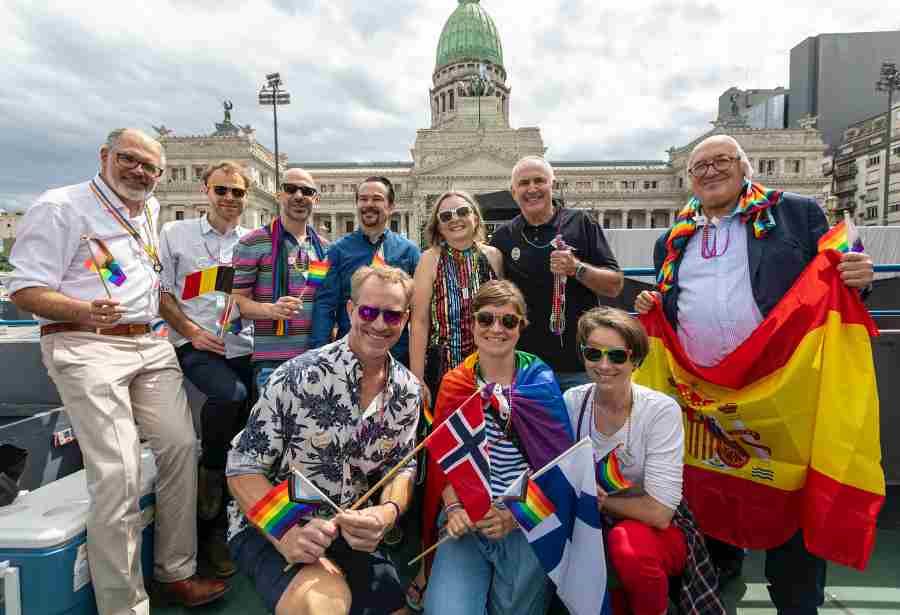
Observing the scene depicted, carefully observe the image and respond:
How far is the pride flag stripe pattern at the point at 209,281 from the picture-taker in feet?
10.7

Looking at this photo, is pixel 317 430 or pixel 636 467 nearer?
pixel 317 430

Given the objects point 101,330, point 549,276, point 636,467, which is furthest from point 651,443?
point 101,330

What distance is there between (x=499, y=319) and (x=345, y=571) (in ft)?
4.19

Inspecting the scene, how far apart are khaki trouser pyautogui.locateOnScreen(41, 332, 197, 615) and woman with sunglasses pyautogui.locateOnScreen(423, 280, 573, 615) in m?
1.38

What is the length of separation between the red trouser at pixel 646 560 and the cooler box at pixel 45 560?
240cm

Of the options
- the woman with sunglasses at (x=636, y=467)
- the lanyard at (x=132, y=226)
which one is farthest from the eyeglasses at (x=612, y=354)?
the lanyard at (x=132, y=226)

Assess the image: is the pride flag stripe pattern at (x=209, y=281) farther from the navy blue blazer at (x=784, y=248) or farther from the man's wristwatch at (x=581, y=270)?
the navy blue blazer at (x=784, y=248)

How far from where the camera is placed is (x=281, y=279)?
10.8 ft

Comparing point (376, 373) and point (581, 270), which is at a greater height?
point (581, 270)

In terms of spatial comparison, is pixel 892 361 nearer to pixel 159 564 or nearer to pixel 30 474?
pixel 159 564

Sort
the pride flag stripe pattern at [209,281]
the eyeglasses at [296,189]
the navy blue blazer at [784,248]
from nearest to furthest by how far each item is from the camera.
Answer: the navy blue blazer at [784,248], the pride flag stripe pattern at [209,281], the eyeglasses at [296,189]

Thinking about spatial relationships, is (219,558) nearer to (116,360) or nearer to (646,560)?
(116,360)

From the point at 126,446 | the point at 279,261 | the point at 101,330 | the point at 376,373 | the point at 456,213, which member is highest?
the point at 456,213

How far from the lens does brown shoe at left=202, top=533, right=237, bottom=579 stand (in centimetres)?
284
